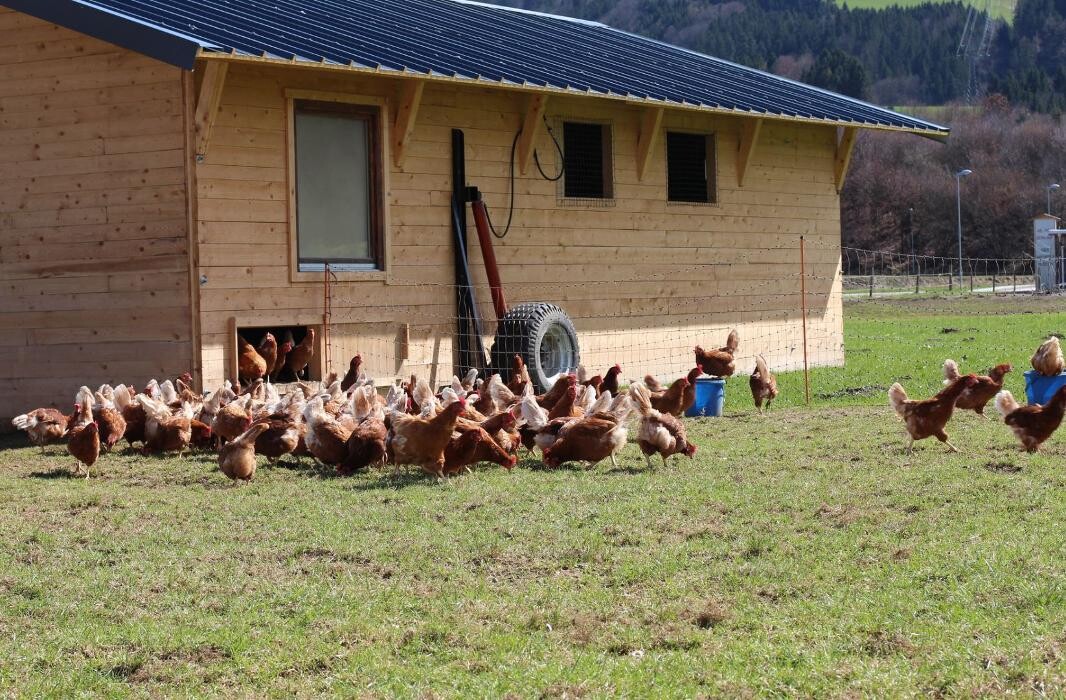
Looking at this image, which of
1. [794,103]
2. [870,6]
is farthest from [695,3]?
[794,103]

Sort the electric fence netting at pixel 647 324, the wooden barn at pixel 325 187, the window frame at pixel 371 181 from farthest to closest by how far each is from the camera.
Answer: the electric fence netting at pixel 647 324 → the window frame at pixel 371 181 → the wooden barn at pixel 325 187

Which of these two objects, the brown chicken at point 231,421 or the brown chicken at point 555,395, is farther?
the brown chicken at point 555,395

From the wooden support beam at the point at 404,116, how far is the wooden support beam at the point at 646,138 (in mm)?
3771

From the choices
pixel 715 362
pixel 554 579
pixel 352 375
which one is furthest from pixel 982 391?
pixel 554 579

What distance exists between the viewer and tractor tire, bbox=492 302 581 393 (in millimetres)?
14852

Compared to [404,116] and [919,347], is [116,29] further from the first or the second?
[919,347]

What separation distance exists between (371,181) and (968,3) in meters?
150

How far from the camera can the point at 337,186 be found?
47.5 ft

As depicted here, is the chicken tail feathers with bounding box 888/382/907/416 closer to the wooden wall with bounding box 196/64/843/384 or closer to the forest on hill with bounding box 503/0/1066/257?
the wooden wall with bounding box 196/64/843/384

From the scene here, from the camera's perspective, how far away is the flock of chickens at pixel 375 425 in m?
9.80

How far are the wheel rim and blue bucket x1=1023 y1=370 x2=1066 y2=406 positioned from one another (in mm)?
5167

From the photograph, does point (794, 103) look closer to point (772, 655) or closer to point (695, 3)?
point (772, 655)

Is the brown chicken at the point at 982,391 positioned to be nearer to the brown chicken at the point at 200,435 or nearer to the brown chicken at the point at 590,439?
the brown chicken at the point at 590,439

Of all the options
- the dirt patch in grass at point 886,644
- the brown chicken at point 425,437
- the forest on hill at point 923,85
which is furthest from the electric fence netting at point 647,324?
the forest on hill at point 923,85
